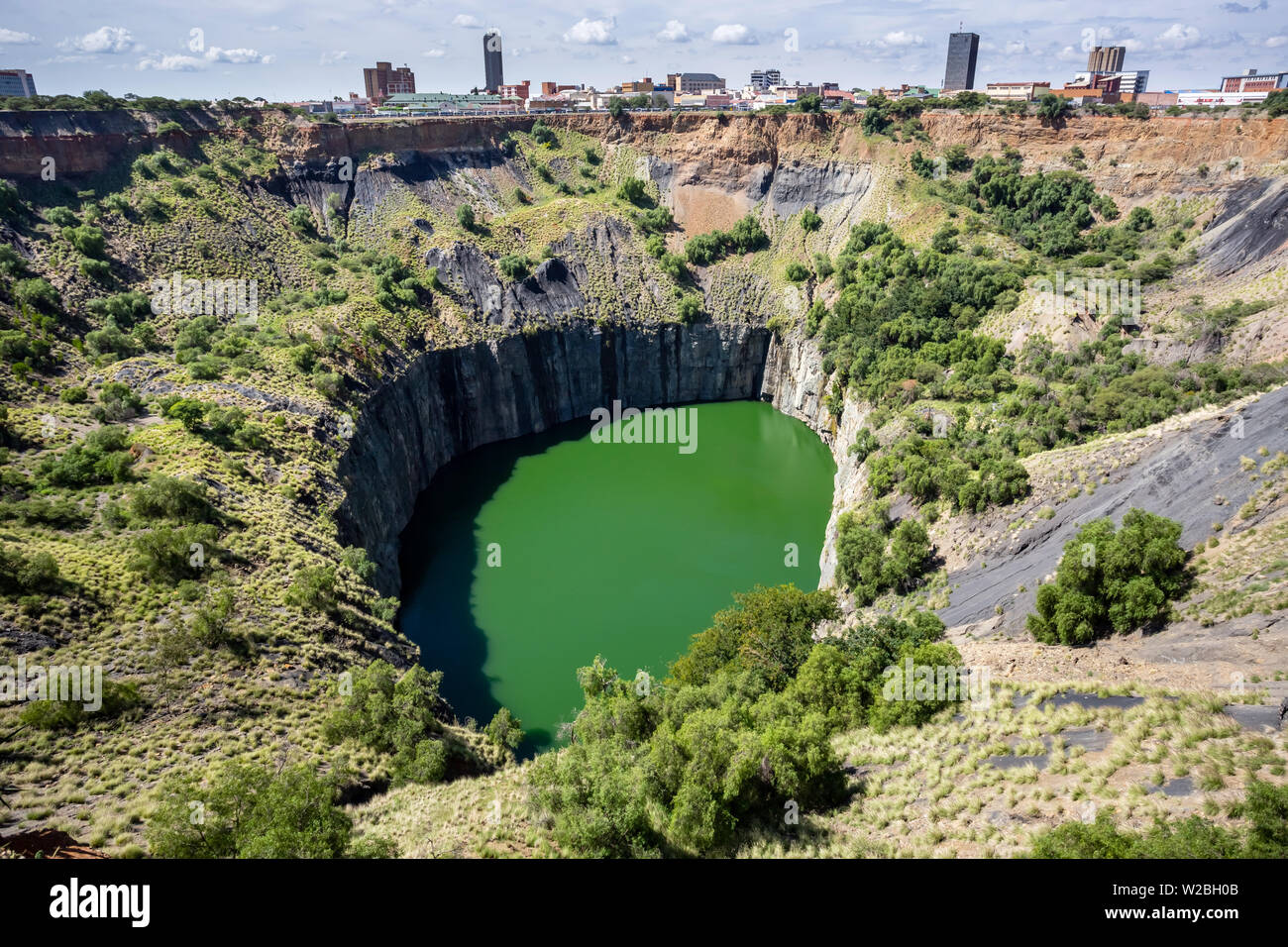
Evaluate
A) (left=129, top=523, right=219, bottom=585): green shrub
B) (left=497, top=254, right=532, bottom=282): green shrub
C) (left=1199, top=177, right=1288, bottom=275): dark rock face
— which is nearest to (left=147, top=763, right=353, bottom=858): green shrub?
(left=129, top=523, right=219, bottom=585): green shrub

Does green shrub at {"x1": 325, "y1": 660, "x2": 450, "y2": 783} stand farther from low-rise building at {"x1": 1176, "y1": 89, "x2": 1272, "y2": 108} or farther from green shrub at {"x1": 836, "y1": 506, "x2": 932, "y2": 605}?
low-rise building at {"x1": 1176, "y1": 89, "x2": 1272, "y2": 108}

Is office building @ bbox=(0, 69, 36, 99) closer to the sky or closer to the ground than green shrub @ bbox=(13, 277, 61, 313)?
closer to the sky

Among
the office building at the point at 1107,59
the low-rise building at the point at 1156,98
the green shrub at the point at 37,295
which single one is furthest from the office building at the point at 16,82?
the office building at the point at 1107,59

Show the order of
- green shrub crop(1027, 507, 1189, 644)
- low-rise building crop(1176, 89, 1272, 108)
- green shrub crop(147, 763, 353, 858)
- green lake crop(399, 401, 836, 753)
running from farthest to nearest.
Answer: low-rise building crop(1176, 89, 1272, 108) < green lake crop(399, 401, 836, 753) < green shrub crop(1027, 507, 1189, 644) < green shrub crop(147, 763, 353, 858)

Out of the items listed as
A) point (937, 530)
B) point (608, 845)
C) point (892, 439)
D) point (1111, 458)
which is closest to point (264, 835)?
point (608, 845)

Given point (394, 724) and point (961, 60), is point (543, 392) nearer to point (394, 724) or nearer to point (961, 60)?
point (394, 724)

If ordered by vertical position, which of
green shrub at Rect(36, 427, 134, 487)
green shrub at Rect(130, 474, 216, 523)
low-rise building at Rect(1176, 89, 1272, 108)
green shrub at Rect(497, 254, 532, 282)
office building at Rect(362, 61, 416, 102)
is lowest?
green shrub at Rect(130, 474, 216, 523)

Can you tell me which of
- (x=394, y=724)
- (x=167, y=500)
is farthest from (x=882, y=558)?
(x=167, y=500)
